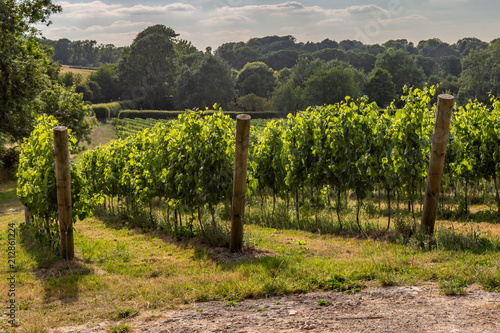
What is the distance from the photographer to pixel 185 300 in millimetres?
5652

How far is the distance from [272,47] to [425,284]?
13184 cm

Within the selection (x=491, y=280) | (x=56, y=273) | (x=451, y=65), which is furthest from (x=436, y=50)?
(x=56, y=273)

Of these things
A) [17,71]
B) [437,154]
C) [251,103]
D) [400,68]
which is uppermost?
[400,68]

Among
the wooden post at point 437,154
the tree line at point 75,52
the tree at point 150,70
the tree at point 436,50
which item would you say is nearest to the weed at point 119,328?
the wooden post at point 437,154

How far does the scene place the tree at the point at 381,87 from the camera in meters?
66.9

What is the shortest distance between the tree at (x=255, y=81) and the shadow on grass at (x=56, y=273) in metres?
70.3

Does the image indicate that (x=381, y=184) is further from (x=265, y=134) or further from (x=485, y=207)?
(x=485, y=207)

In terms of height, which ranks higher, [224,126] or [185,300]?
[224,126]

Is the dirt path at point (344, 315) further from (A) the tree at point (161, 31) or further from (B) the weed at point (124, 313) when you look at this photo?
(A) the tree at point (161, 31)

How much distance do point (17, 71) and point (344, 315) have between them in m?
15.5

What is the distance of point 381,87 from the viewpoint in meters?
67.7

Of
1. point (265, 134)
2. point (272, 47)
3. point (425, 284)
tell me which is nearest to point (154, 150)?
point (265, 134)

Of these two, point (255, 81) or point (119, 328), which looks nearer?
point (119, 328)

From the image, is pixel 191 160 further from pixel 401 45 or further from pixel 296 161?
pixel 401 45
